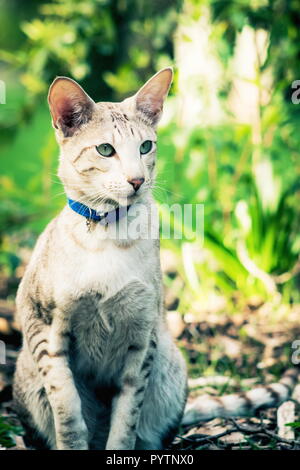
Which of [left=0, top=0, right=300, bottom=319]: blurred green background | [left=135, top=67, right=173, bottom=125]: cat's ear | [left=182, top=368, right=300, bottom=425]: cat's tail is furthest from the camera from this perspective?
[left=0, top=0, right=300, bottom=319]: blurred green background

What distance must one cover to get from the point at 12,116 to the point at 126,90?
3.10 ft

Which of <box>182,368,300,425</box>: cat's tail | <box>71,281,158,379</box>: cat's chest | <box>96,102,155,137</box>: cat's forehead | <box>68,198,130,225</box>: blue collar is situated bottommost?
<box>182,368,300,425</box>: cat's tail

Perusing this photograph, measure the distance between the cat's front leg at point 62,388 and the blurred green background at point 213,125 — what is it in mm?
1594

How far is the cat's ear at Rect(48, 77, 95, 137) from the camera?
203cm

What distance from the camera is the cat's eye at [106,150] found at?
205 cm

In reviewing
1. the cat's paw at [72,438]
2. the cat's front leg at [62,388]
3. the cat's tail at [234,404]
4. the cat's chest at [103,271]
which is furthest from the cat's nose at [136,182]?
the cat's tail at [234,404]

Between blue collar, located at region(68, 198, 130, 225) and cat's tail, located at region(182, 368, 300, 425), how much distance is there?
3.53 feet

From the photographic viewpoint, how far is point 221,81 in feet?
14.4

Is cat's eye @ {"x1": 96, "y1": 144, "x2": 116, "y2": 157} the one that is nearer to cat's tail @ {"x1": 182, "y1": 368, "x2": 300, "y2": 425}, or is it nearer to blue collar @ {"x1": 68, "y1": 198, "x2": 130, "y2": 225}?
blue collar @ {"x1": 68, "y1": 198, "x2": 130, "y2": 225}

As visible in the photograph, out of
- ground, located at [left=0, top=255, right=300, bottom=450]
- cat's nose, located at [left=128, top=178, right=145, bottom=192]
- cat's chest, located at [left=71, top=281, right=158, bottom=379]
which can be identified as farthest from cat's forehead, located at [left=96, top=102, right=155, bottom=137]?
ground, located at [left=0, top=255, right=300, bottom=450]

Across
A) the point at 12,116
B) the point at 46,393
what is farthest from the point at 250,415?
the point at 12,116

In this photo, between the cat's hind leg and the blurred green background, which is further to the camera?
the blurred green background
